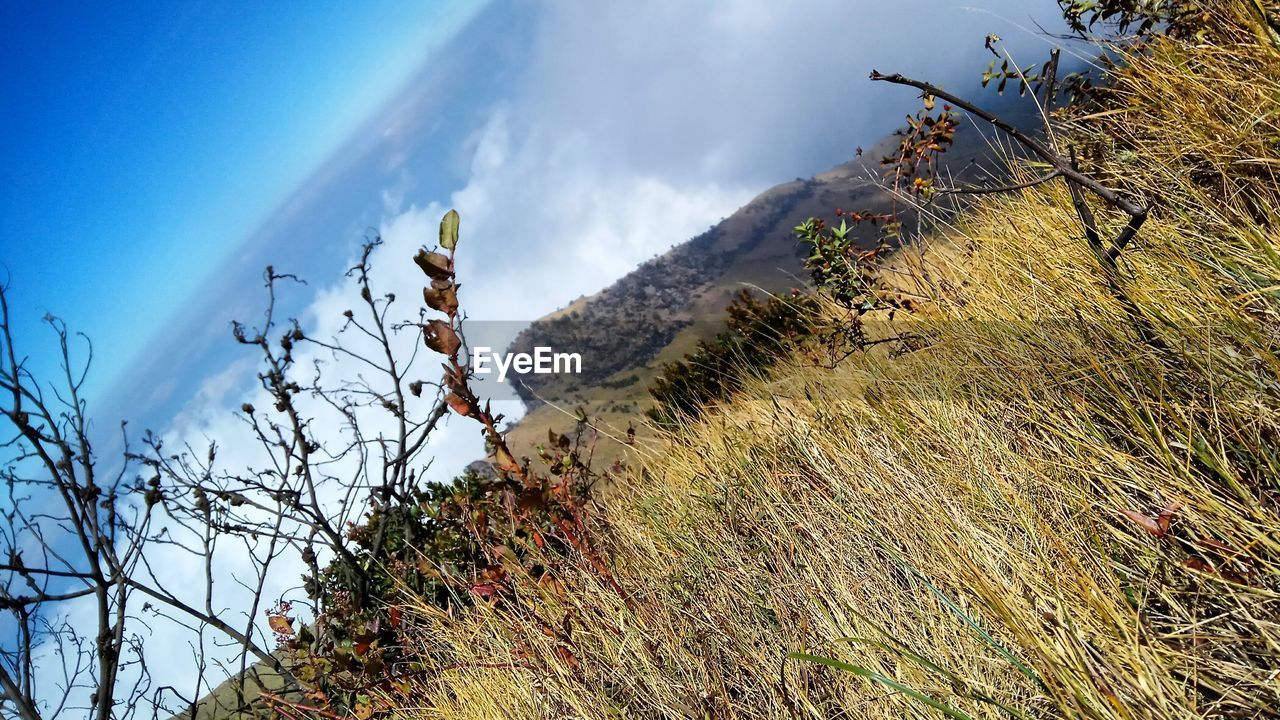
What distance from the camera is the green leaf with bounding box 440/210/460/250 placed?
2053mm

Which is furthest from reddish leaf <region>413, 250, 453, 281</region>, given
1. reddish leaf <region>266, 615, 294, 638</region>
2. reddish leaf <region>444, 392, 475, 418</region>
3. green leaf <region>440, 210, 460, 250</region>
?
reddish leaf <region>266, 615, 294, 638</region>

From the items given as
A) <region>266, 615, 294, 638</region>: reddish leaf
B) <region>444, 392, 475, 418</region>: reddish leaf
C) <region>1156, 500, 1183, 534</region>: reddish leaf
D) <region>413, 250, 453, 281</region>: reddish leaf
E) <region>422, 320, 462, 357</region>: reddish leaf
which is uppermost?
<region>413, 250, 453, 281</region>: reddish leaf

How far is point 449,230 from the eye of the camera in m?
2.06

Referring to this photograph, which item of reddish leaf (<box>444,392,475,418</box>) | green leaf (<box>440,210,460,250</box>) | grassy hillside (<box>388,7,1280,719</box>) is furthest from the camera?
reddish leaf (<box>444,392,475,418</box>)

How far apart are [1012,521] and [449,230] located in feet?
5.30

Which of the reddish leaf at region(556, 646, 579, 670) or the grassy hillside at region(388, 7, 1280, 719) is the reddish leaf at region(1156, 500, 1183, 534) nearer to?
the grassy hillside at region(388, 7, 1280, 719)

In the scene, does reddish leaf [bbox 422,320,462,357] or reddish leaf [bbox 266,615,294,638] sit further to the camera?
reddish leaf [bbox 266,615,294,638]

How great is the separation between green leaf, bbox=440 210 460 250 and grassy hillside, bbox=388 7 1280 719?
1175 millimetres

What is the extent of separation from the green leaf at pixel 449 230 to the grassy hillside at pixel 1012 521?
3.85ft

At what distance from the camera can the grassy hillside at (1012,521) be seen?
141 cm

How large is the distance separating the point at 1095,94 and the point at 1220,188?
5.99 feet

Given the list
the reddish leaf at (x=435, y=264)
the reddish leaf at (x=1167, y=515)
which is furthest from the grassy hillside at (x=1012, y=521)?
the reddish leaf at (x=435, y=264)

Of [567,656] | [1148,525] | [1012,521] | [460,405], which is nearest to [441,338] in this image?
[460,405]

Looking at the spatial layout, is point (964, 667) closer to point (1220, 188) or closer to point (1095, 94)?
point (1220, 188)
